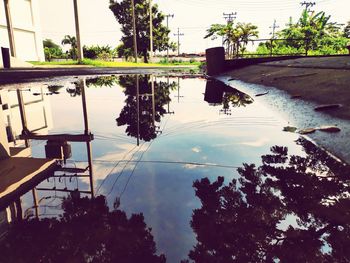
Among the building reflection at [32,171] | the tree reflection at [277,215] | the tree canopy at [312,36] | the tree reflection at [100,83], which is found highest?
the tree canopy at [312,36]

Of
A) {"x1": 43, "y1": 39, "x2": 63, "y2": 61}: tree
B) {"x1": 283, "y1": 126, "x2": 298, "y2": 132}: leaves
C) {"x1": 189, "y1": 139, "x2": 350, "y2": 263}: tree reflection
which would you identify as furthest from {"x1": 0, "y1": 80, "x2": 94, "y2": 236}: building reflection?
{"x1": 43, "y1": 39, "x2": 63, "y2": 61}: tree

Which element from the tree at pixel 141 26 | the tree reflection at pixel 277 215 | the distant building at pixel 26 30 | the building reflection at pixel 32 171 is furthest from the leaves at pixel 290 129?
the tree at pixel 141 26

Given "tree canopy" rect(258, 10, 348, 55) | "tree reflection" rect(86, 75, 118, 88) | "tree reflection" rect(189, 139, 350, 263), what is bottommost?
"tree reflection" rect(189, 139, 350, 263)

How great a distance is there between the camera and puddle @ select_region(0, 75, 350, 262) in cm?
87

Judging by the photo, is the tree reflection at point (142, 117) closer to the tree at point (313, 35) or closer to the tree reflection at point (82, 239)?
the tree reflection at point (82, 239)

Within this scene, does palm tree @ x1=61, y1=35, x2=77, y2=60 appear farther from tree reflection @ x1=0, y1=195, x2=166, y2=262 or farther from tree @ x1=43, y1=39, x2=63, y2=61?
tree reflection @ x1=0, y1=195, x2=166, y2=262

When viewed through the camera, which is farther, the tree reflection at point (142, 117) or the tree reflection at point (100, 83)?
the tree reflection at point (100, 83)

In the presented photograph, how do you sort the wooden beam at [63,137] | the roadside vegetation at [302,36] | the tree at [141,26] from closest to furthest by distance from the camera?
the wooden beam at [63,137], the roadside vegetation at [302,36], the tree at [141,26]

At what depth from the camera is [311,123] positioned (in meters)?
2.44

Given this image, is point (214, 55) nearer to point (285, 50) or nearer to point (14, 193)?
point (14, 193)

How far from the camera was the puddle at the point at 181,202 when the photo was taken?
870mm

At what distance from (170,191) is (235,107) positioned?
2.63 metres

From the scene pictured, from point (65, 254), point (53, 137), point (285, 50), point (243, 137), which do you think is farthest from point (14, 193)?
point (285, 50)

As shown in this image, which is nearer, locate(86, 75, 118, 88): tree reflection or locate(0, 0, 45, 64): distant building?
locate(86, 75, 118, 88): tree reflection
